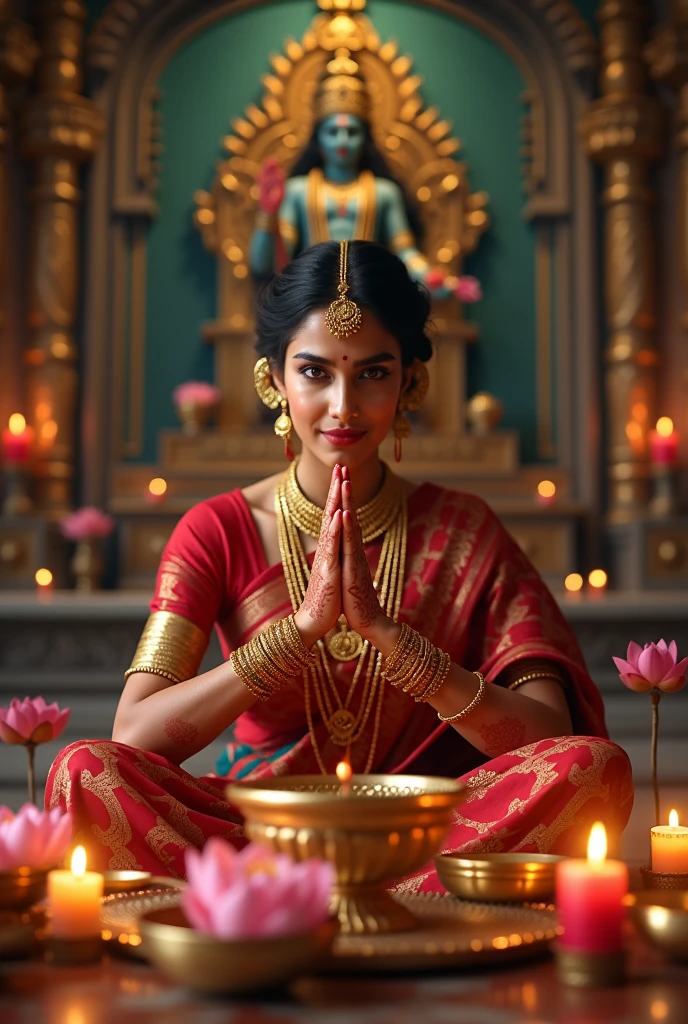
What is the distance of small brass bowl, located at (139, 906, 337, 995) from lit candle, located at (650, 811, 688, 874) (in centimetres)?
74

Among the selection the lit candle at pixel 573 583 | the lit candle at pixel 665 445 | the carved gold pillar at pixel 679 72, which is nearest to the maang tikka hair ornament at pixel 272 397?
the lit candle at pixel 573 583

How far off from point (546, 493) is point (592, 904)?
393 centimetres

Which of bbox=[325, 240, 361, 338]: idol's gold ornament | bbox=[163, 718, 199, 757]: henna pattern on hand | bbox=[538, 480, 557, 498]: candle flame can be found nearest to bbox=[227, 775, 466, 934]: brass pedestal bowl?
bbox=[163, 718, 199, 757]: henna pattern on hand

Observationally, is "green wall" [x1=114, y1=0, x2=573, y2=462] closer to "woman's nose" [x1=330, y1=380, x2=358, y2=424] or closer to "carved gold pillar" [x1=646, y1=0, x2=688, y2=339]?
"carved gold pillar" [x1=646, y1=0, x2=688, y2=339]

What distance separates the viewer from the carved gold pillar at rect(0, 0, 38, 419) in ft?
15.7

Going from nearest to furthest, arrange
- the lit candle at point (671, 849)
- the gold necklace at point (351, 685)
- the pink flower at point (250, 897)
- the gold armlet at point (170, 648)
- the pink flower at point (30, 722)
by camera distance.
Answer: the pink flower at point (250, 897) < the lit candle at point (671, 849) < the pink flower at point (30, 722) < the gold armlet at point (170, 648) < the gold necklace at point (351, 685)

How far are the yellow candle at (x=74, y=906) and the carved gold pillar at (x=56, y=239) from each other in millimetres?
3853

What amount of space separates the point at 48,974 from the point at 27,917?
109 mm

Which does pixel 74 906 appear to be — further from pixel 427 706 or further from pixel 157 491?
pixel 157 491

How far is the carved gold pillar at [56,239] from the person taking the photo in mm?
4918

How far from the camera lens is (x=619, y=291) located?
5039mm

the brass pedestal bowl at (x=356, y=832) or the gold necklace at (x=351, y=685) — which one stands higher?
the gold necklace at (x=351, y=685)

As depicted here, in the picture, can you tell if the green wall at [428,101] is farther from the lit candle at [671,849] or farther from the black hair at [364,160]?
the lit candle at [671,849]

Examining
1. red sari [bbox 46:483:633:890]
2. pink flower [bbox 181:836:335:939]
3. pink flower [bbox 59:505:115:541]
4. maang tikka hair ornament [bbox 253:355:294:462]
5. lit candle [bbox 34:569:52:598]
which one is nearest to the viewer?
pink flower [bbox 181:836:335:939]
